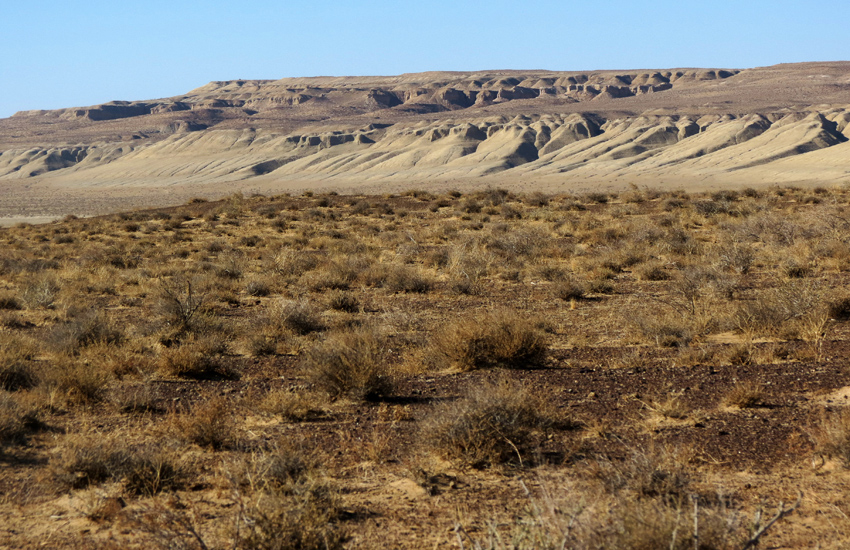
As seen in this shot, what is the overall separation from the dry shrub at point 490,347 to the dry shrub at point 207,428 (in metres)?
3.09

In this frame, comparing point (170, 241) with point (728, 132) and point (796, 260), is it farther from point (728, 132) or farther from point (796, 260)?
point (728, 132)

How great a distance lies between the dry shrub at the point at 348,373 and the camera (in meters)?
8.22

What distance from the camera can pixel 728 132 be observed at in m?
112

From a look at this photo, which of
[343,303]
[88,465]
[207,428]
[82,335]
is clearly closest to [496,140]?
[343,303]

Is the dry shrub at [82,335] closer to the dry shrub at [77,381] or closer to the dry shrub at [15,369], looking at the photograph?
the dry shrub at [15,369]

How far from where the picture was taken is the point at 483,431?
6.44 meters

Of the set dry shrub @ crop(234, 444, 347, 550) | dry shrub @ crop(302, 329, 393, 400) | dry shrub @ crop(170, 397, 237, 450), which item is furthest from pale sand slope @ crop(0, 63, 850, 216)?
dry shrub @ crop(234, 444, 347, 550)

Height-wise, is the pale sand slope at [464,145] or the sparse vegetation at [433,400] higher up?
the pale sand slope at [464,145]

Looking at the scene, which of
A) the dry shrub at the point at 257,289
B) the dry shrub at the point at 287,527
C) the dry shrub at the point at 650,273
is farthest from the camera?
the dry shrub at the point at 650,273

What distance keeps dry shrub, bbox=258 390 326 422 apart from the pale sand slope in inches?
2616

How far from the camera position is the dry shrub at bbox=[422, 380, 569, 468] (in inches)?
250

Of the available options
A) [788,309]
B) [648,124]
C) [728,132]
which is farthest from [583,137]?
[788,309]

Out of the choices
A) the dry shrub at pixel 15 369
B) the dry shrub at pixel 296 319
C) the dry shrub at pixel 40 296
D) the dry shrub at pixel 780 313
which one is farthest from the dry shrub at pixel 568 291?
the dry shrub at pixel 40 296

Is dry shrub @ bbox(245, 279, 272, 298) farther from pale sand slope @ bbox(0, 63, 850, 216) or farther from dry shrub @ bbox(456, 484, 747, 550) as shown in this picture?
pale sand slope @ bbox(0, 63, 850, 216)
